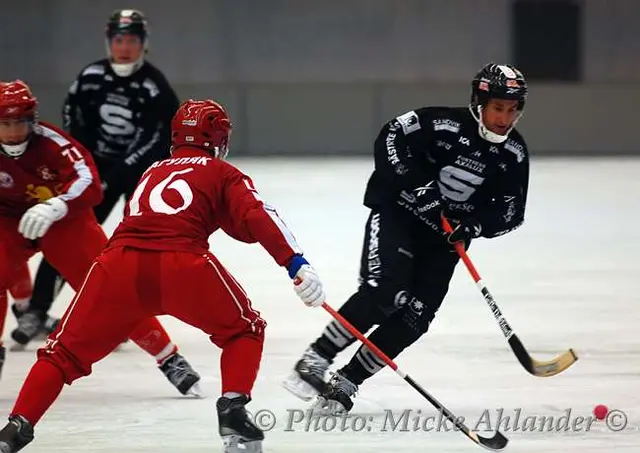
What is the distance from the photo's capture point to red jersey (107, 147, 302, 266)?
11.6ft

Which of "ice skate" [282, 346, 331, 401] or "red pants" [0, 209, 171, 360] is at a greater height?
"red pants" [0, 209, 171, 360]

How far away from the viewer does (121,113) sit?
6.09m

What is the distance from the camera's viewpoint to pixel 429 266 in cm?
435

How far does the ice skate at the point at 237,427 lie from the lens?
3471mm

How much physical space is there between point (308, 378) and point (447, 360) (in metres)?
1.03

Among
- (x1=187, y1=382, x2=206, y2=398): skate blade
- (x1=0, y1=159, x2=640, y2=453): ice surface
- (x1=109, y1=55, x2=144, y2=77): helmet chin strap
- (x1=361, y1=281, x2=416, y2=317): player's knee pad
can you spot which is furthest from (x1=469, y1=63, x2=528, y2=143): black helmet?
(x1=109, y1=55, x2=144, y2=77): helmet chin strap

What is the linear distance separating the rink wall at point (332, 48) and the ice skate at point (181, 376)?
10.4 m

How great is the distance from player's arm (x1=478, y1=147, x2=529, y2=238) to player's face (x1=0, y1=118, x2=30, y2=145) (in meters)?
1.61

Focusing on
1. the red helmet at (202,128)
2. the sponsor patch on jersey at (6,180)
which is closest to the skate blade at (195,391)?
the sponsor patch on jersey at (6,180)

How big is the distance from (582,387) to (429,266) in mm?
784

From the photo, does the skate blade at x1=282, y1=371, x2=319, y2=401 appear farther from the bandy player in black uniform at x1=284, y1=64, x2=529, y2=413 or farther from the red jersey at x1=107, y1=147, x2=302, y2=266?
the red jersey at x1=107, y1=147, x2=302, y2=266

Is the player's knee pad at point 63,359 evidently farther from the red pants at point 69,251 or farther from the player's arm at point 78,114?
the player's arm at point 78,114

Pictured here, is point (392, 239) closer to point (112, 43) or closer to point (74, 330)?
point (74, 330)

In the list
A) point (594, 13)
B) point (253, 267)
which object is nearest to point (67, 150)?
point (253, 267)
